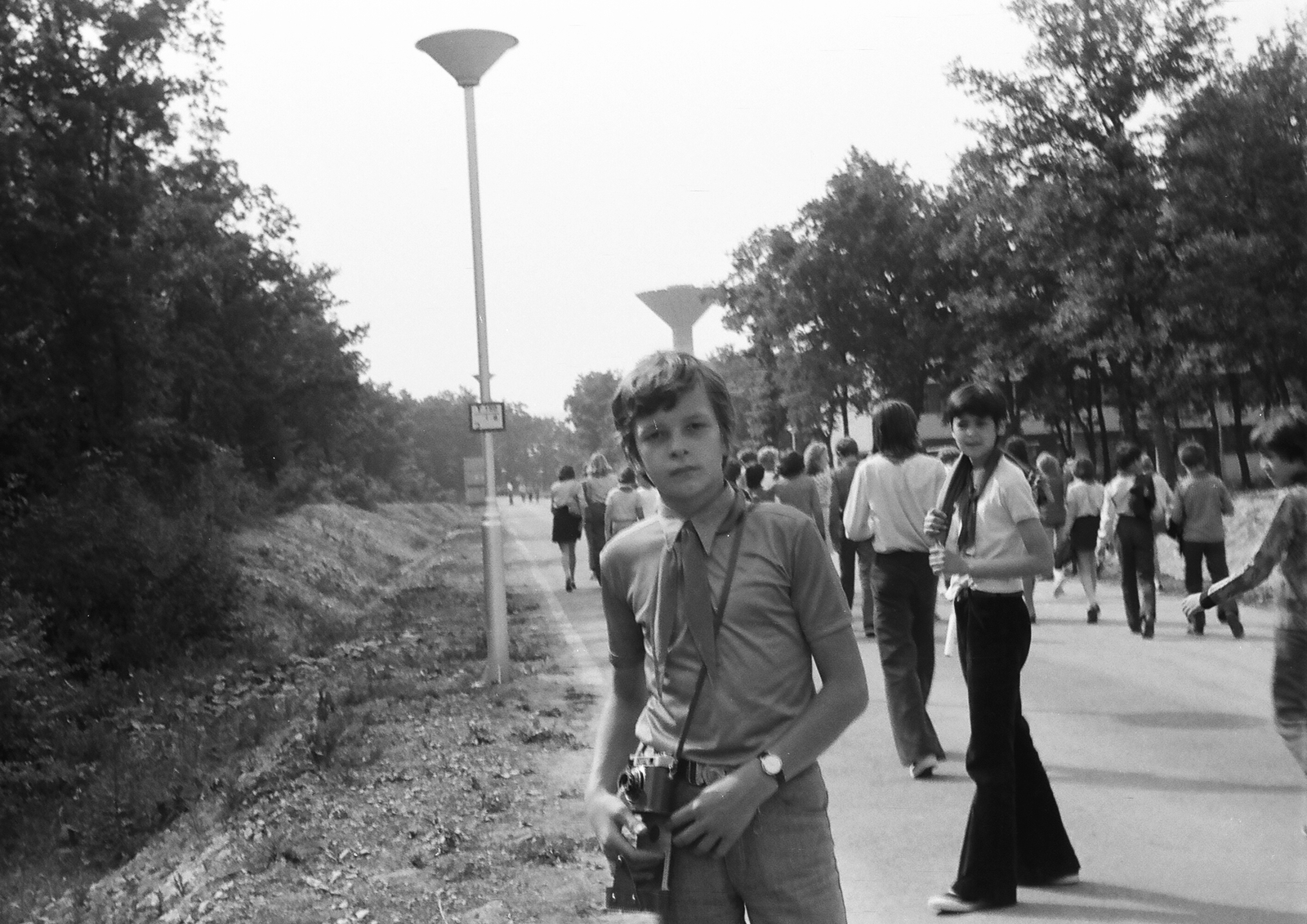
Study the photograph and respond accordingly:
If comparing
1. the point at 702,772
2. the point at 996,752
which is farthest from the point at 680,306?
the point at 702,772

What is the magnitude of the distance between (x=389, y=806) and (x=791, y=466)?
7545 millimetres

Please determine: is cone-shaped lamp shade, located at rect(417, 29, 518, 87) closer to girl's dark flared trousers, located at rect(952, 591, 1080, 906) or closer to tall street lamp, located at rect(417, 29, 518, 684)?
tall street lamp, located at rect(417, 29, 518, 684)

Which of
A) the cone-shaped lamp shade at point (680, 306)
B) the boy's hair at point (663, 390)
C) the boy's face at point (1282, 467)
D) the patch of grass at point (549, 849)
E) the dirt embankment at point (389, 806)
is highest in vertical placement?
the cone-shaped lamp shade at point (680, 306)

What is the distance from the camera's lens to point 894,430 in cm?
819

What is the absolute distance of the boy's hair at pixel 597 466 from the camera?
19.8 meters

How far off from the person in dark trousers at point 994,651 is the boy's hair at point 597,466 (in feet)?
46.2

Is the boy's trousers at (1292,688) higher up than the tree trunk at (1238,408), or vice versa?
the tree trunk at (1238,408)

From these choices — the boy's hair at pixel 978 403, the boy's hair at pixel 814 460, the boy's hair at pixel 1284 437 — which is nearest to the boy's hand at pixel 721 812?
the boy's hair at pixel 978 403

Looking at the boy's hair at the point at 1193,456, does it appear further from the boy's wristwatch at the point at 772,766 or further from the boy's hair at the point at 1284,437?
the boy's wristwatch at the point at 772,766

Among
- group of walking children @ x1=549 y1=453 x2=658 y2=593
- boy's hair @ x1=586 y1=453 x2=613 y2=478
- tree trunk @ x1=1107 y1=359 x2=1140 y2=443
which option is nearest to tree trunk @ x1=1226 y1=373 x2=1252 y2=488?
tree trunk @ x1=1107 y1=359 x2=1140 y2=443

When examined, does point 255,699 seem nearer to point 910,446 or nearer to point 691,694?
point 910,446

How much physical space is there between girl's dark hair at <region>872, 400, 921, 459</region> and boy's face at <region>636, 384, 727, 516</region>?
18.0 ft

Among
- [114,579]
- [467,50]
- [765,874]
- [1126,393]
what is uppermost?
[467,50]

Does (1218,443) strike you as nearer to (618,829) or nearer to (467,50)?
(467,50)
